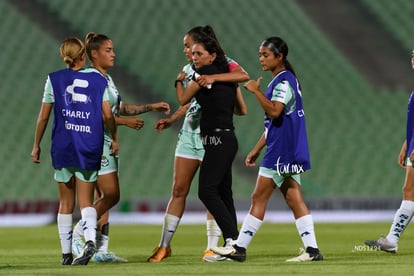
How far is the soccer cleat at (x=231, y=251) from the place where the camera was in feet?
23.2

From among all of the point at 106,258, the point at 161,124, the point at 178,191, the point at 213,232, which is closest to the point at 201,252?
the point at 213,232

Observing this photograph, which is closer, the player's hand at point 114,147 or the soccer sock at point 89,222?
the soccer sock at point 89,222

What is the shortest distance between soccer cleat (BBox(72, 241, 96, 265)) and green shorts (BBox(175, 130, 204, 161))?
115 centimetres

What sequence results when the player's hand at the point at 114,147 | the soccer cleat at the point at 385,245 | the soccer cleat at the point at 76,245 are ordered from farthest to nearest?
the soccer cleat at the point at 385,245 < the soccer cleat at the point at 76,245 < the player's hand at the point at 114,147

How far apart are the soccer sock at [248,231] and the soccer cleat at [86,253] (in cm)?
101

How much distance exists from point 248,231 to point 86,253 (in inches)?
44.7

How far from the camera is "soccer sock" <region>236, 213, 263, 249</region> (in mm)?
7129

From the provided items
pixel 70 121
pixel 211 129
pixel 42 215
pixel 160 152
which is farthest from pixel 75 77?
pixel 160 152

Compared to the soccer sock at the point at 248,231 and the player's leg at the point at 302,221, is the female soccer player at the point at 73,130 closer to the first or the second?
the soccer sock at the point at 248,231

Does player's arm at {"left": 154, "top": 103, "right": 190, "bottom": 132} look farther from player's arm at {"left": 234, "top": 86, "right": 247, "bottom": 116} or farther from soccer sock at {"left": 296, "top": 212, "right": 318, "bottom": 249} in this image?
soccer sock at {"left": 296, "top": 212, "right": 318, "bottom": 249}

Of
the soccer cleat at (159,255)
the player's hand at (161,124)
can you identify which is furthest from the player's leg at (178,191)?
the player's hand at (161,124)

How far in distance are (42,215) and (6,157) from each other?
2179 mm

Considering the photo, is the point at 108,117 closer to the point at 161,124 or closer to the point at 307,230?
the point at 161,124

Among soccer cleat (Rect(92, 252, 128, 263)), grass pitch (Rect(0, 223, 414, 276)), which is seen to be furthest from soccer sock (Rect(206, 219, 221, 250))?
soccer cleat (Rect(92, 252, 128, 263))
